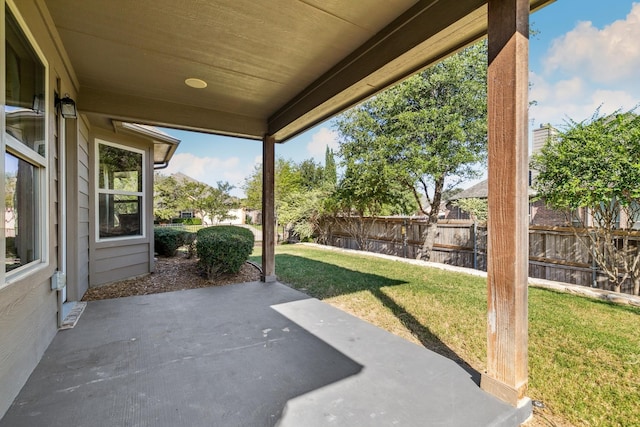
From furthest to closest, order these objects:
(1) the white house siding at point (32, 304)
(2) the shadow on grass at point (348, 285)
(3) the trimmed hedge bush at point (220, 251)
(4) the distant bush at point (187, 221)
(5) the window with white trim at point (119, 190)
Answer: (4) the distant bush at point (187, 221) < (3) the trimmed hedge bush at point (220, 251) < (5) the window with white trim at point (119, 190) < (2) the shadow on grass at point (348, 285) < (1) the white house siding at point (32, 304)

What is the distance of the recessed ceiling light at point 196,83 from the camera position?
11.3ft

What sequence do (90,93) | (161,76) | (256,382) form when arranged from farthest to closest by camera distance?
(90,93), (161,76), (256,382)

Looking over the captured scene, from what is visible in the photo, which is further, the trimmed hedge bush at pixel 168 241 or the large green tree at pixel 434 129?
the large green tree at pixel 434 129

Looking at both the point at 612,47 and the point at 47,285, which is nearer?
the point at 47,285

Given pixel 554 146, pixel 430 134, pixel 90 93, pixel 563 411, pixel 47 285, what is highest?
pixel 430 134

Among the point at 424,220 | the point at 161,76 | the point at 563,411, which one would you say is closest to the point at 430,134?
the point at 424,220

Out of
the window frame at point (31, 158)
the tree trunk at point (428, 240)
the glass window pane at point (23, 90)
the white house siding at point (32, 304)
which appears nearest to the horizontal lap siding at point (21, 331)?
the white house siding at point (32, 304)

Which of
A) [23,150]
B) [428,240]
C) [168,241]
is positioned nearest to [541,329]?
[23,150]

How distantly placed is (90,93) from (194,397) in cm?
392

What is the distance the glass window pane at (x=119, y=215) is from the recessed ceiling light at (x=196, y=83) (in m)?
2.63

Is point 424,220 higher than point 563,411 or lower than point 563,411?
higher

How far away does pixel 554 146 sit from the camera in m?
5.07

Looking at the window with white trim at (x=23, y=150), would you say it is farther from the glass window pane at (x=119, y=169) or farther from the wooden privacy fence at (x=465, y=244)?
the wooden privacy fence at (x=465, y=244)

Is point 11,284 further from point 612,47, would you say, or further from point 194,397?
point 612,47
